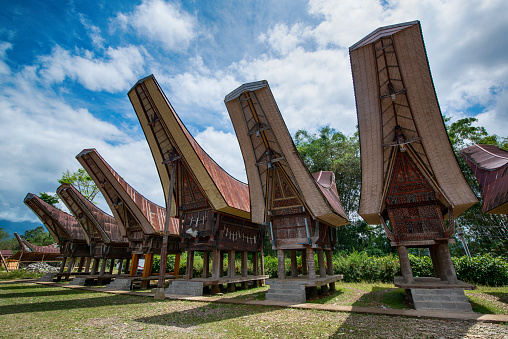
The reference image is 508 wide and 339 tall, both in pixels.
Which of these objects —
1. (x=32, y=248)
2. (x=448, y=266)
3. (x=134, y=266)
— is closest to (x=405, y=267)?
(x=448, y=266)

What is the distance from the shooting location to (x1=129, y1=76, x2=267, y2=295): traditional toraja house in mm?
11406

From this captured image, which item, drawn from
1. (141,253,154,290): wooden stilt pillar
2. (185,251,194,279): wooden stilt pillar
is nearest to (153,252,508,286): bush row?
(185,251,194,279): wooden stilt pillar

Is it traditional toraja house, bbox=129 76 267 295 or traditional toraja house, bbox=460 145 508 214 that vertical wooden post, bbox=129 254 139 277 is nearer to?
traditional toraja house, bbox=129 76 267 295

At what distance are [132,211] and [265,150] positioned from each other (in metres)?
9.55

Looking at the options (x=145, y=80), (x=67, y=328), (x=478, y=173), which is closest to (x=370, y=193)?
(x=478, y=173)

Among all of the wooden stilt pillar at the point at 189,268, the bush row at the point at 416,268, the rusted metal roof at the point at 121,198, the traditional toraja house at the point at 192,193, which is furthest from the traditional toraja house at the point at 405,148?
the rusted metal roof at the point at 121,198

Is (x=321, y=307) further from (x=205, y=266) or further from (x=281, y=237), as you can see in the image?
(x=205, y=266)

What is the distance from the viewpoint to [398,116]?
8.51m

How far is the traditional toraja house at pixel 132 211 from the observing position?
14.5m

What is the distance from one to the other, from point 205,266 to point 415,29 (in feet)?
44.8

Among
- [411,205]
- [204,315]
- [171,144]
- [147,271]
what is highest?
[171,144]

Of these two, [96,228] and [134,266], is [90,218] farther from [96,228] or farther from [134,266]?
[134,266]

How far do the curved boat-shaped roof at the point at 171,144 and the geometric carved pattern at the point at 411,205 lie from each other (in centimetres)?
685

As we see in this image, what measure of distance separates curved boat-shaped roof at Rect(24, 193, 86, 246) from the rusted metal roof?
6.91 m
